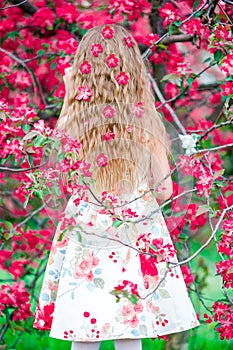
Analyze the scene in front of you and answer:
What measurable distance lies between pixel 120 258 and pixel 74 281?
157mm

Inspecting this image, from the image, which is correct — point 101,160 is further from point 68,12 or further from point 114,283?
point 68,12

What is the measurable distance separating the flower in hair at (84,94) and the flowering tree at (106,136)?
4.5 inches

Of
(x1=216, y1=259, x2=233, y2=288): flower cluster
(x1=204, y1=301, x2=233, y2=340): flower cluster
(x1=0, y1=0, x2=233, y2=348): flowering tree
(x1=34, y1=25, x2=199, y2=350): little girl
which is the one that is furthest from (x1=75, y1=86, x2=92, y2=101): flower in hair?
(x1=204, y1=301, x2=233, y2=340): flower cluster

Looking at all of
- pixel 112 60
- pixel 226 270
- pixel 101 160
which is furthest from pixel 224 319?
pixel 112 60

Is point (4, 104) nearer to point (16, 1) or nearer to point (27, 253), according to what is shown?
point (16, 1)

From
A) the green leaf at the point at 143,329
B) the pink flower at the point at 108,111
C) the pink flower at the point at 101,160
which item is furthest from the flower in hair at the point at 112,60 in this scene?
the green leaf at the point at 143,329

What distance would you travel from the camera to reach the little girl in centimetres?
240

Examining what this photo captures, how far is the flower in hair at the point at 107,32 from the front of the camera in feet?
8.38

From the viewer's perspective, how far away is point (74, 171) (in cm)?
218

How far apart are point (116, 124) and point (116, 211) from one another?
28cm

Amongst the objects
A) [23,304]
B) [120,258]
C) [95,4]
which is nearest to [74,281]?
[120,258]

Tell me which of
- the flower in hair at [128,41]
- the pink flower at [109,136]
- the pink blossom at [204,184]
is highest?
the flower in hair at [128,41]

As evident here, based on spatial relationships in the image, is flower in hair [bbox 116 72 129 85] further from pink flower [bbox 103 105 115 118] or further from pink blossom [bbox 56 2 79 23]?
pink blossom [bbox 56 2 79 23]

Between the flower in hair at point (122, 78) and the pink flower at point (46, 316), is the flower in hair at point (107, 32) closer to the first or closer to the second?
the flower in hair at point (122, 78)
